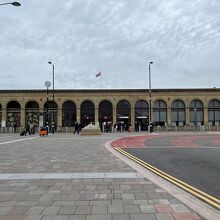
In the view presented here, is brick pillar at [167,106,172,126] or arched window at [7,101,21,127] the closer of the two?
arched window at [7,101,21,127]

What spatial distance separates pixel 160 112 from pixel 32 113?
22.7 metres

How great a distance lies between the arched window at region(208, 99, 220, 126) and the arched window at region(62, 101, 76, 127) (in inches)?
951

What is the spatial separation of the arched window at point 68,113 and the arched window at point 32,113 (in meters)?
4.71

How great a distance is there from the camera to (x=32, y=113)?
54.0m

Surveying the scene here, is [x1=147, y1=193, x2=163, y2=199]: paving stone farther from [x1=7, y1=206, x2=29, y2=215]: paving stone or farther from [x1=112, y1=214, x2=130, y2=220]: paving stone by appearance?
[x1=7, y1=206, x2=29, y2=215]: paving stone

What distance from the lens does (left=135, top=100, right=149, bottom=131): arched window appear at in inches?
2156

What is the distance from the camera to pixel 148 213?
555 centimetres

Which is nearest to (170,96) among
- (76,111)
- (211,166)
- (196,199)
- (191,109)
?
(191,109)

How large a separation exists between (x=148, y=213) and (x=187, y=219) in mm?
719

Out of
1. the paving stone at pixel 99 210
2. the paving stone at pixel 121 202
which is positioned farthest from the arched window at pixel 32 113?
the paving stone at pixel 99 210

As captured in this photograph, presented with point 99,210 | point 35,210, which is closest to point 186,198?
point 99,210

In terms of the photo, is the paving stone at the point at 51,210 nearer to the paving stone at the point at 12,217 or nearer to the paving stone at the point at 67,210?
the paving stone at the point at 67,210

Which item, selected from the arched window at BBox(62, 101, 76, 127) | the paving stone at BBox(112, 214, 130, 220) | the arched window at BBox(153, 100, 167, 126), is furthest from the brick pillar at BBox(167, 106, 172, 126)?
the paving stone at BBox(112, 214, 130, 220)

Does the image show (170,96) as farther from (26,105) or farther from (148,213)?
(148,213)
